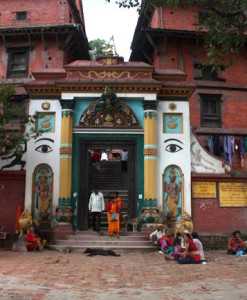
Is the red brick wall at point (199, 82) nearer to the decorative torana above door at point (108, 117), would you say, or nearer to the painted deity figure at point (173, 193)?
the decorative torana above door at point (108, 117)

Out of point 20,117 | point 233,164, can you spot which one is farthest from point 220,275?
point 233,164

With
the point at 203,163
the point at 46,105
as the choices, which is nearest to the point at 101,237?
the point at 203,163

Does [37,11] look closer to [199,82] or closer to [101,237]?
[199,82]

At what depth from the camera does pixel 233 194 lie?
17.3m

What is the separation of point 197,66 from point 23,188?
11624mm

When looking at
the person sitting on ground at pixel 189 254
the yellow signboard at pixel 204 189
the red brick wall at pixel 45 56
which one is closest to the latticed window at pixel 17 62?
the red brick wall at pixel 45 56

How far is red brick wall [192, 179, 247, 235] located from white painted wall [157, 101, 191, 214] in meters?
0.50

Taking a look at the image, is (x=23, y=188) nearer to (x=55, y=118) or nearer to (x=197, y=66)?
(x=55, y=118)

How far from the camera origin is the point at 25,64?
23438 mm

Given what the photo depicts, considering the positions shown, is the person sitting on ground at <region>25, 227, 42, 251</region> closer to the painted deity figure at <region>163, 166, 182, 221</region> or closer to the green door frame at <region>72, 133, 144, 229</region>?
the green door frame at <region>72, 133, 144, 229</region>

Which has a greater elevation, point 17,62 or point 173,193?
point 17,62

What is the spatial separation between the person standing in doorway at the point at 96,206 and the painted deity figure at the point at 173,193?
2523 mm

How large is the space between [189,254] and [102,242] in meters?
3.90

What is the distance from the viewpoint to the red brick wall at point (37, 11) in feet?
79.8
